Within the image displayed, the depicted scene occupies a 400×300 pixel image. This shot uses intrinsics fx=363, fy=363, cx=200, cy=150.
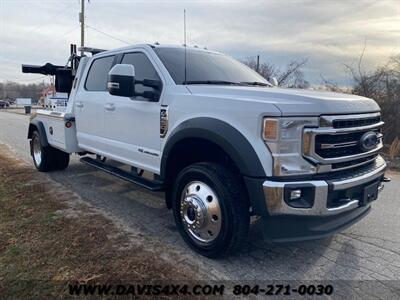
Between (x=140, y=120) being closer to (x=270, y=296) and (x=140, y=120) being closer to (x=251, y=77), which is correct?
(x=251, y=77)

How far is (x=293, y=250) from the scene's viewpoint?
371 cm

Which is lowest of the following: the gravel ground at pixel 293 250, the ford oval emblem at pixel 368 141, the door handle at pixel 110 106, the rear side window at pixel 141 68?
the gravel ground at pixel 293 250

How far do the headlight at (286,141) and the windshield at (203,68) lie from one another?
4.65ft

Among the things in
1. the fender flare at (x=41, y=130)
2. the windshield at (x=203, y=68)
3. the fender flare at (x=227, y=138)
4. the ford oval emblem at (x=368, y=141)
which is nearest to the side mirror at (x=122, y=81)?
the windshield at (x=203, y=68)

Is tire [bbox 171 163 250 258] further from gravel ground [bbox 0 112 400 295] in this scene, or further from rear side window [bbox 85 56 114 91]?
rear side window [bbox 85 56 114 91]

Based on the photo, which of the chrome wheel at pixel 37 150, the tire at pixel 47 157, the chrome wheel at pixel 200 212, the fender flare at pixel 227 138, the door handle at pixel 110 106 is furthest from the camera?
the chrome wheel at pixel 37 150

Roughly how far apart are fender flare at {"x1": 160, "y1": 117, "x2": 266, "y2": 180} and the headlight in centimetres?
15

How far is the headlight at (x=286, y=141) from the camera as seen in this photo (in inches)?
115

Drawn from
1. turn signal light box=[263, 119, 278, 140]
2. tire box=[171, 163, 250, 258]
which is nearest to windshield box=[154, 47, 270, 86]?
tire box=[171, 163, 250, 258]

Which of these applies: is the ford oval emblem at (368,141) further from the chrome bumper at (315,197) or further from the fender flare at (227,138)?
the fender flare at (227,138)

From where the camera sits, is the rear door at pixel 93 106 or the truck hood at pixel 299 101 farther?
the rear door at pixel 93 106

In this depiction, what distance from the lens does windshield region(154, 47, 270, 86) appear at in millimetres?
4160

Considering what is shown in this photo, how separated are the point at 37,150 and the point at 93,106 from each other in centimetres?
264

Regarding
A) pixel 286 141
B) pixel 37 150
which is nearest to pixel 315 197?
pixel 286 141
